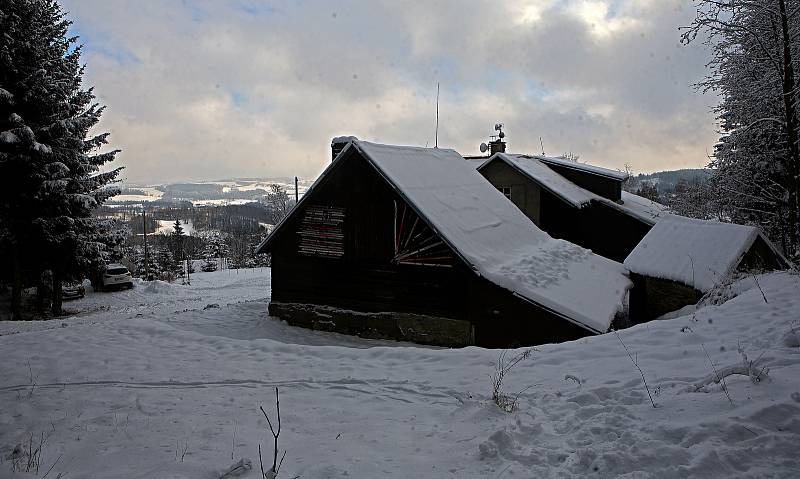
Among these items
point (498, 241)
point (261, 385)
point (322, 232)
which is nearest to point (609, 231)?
point (498, 241)

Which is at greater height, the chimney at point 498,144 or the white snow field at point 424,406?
the chimney at point 498,144

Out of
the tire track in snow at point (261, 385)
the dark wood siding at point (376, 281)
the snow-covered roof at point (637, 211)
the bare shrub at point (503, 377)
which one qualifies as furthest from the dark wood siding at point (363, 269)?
the snow-covered roof at point (637, 211)

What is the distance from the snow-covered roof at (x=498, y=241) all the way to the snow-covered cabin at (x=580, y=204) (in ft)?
13.1

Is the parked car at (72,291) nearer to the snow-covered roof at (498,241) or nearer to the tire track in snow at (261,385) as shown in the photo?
the snow-covered roof at (498,241)

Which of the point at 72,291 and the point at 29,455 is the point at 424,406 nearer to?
the point at 29,455

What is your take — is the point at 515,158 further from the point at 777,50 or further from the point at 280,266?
the point at 280,266

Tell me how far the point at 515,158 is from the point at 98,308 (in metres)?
22.7

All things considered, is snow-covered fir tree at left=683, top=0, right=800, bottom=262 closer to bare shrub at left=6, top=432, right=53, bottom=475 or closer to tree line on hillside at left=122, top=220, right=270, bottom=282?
A: bare shrub at left=6, top=432, right=53, bottom=475

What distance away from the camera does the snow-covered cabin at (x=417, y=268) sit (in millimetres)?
12876

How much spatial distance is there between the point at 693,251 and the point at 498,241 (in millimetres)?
6169

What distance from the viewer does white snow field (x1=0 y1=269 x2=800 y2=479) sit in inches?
158

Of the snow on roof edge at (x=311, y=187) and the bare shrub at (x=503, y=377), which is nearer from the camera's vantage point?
the bare shrub at (x=503, y=377)

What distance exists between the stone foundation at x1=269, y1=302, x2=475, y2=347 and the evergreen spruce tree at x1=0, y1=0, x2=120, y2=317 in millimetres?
11392

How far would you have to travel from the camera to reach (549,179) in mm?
23906
